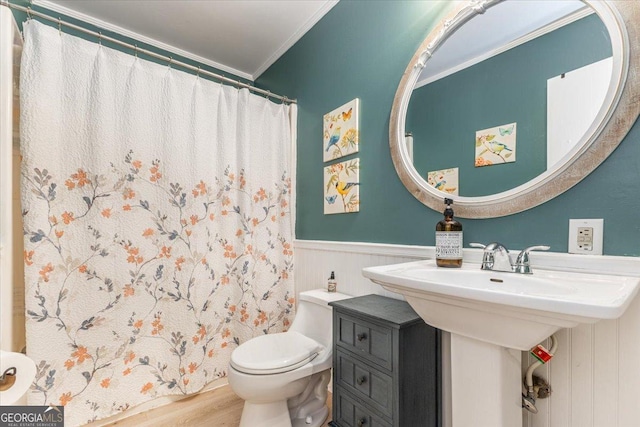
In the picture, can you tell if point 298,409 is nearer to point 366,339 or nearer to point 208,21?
point 366,339

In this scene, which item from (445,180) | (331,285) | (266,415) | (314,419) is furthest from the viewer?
(331,285)

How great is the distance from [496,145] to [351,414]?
1.19 metres

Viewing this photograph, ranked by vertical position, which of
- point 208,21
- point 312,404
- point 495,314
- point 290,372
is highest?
point 208,21

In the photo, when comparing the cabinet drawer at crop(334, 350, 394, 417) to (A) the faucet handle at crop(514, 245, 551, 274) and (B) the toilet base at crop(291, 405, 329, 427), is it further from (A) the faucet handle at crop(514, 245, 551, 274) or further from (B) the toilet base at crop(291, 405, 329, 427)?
(A) the faucet handle at crop(514, 245, 551, 274)

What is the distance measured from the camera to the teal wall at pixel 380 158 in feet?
2.69

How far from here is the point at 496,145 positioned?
3.53ft

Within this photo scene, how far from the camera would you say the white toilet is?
1.23 meters

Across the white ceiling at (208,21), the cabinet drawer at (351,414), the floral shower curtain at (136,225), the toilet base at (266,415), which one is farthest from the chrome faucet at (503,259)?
the white ceiling at (208,21)

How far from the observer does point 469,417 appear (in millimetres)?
883

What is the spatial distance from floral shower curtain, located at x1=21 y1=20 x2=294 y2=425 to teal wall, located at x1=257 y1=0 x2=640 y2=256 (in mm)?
342

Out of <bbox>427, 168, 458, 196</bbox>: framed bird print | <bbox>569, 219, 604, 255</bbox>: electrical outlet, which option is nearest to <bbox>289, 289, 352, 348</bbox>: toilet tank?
<bbox>427, 168, 458, 196</bbox>: framed bird print

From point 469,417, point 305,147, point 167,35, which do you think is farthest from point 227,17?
point 469,417

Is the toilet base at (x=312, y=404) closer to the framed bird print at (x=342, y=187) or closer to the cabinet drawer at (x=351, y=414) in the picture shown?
the cabinet drawer at (x=351, y=414)

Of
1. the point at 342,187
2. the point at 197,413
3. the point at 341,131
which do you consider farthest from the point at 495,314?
the point at 197,413
